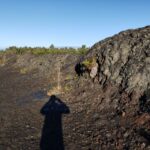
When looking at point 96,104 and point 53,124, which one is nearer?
point 53,124

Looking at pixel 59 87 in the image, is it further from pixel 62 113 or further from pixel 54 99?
pixel 62 113

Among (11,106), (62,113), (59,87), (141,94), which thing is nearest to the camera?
(141,94)

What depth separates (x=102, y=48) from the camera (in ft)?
75.6

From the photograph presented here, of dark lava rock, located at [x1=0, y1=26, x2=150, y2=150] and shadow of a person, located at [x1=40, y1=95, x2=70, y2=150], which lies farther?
dark lava rock, located at [x1=0, y1=26, x2=150, y2=150]

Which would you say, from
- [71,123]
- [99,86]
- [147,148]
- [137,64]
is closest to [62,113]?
[71,123]

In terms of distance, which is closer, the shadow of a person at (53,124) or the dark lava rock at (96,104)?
the shadow of a person at (53,124)

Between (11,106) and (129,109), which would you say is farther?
(11,106)

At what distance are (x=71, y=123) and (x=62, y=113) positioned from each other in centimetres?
206

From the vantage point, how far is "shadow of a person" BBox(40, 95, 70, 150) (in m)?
12.7

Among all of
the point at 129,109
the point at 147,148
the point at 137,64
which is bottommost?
the point at 147,148

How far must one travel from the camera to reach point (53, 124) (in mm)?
15391

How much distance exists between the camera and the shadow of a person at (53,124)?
41.7 feet

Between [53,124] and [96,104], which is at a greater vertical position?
[96,104]

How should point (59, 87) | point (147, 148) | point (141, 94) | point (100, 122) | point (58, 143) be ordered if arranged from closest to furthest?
point (147, 148)
point (58, 143)
point (100, 122)
point (141, 94)
point (59, 87)
